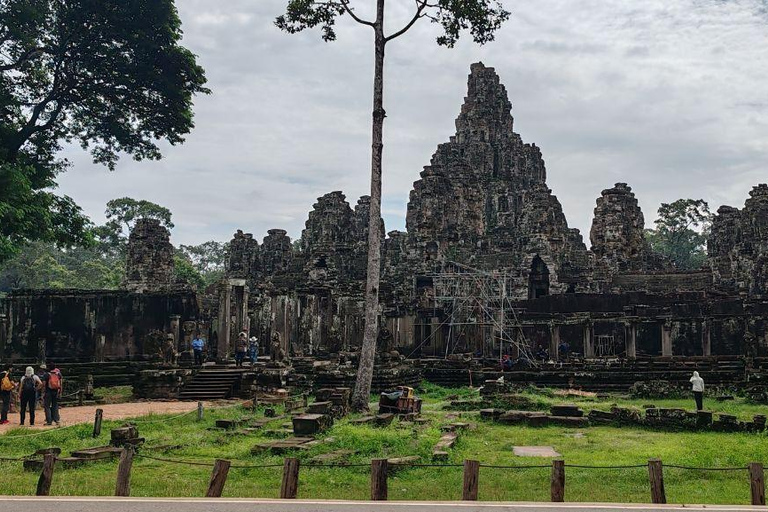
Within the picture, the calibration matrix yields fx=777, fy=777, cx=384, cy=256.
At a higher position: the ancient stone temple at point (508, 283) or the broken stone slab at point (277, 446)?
the ancient stone temple at point (508, 283)

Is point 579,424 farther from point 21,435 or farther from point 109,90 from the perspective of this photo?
point 109,90

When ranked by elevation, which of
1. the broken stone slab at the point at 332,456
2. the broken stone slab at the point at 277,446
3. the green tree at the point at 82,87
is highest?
the green tree at the point at 82,87

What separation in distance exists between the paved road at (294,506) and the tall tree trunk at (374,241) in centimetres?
1043

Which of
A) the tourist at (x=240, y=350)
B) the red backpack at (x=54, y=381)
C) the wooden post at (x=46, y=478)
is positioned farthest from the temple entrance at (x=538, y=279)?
the wooden post at (x=46, y=478)

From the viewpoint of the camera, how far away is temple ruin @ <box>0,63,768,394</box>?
31656mm

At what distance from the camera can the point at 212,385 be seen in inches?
961

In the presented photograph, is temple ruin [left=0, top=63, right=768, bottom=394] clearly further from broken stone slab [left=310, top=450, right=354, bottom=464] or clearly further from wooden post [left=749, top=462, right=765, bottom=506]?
wooden post [left=749, top=462, right=765, bottom=506]

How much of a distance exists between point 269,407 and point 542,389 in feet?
33.5

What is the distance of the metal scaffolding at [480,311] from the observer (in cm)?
3512

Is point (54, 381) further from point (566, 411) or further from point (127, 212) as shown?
point (127, 212)

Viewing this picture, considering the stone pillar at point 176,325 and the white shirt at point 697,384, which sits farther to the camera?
the stone pillar at point 176,325

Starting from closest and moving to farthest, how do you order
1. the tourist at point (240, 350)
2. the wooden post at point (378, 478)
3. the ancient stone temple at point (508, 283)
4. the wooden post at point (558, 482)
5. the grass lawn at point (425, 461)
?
the wooden post at point (558, 482) → the wooden post at point (378, 478) → the grass lawn at point (425, 461) → the tourist at point (240, 350) → the ancient stone temple at point (508, 283)

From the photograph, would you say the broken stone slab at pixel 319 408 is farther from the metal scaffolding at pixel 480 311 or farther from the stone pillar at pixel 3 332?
the stone pillar at pixel 3 332

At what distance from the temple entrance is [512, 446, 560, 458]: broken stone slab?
89.3 feet
